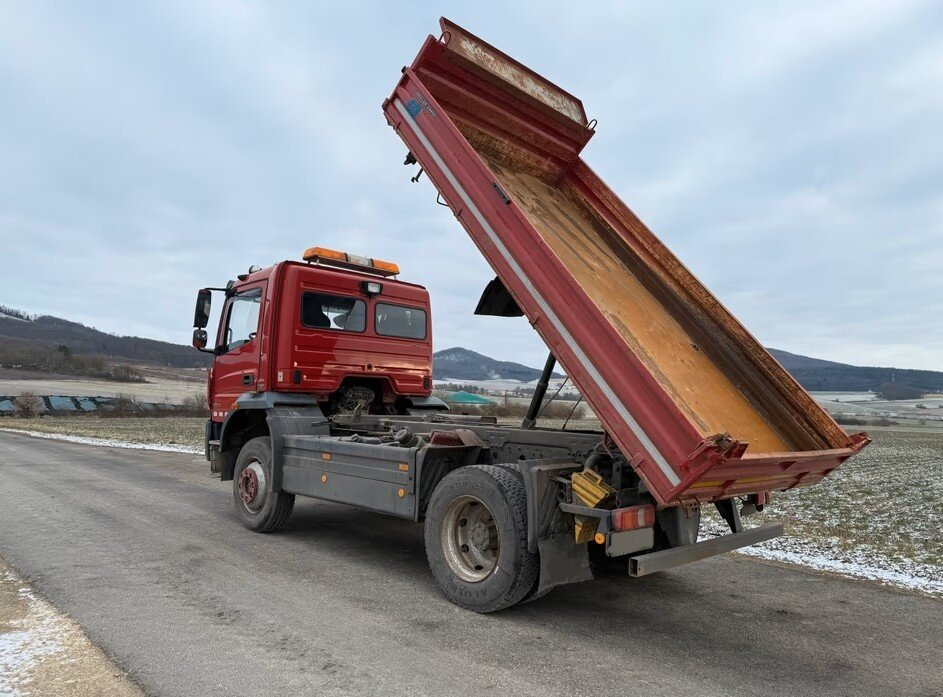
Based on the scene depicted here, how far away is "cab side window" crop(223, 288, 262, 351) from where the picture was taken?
7602 millimetres

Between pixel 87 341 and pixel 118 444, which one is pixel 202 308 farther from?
pixel 87 341

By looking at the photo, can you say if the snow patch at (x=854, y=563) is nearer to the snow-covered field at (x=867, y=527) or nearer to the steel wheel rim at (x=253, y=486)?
the snow-covered field at (x=867, y=527)

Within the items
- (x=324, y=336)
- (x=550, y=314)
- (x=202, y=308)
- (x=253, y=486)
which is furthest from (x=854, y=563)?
(x=202, y=308)

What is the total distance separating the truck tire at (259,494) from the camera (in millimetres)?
7016

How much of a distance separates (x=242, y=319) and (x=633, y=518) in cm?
561

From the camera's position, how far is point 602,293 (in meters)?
4.84

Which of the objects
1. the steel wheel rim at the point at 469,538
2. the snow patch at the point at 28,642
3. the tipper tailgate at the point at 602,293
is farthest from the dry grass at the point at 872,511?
the snow patch at the point at 28,642

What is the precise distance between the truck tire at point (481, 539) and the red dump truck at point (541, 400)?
0.01 m

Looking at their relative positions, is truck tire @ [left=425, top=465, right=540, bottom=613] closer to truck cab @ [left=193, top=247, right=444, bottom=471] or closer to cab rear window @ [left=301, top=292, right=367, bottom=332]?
truck cab @ [left=193, top=247, right=444, bottom=471]

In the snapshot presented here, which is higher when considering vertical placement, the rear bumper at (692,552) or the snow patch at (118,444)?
the rear bumper at (692,552)

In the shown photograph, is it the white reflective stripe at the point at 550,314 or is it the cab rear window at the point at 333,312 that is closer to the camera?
the white reflective stripe at the point at 550,314

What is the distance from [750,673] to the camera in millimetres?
3748

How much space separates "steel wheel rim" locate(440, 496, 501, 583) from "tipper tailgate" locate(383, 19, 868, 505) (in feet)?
4.49

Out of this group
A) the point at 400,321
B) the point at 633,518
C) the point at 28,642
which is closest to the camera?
the point at 28,642
